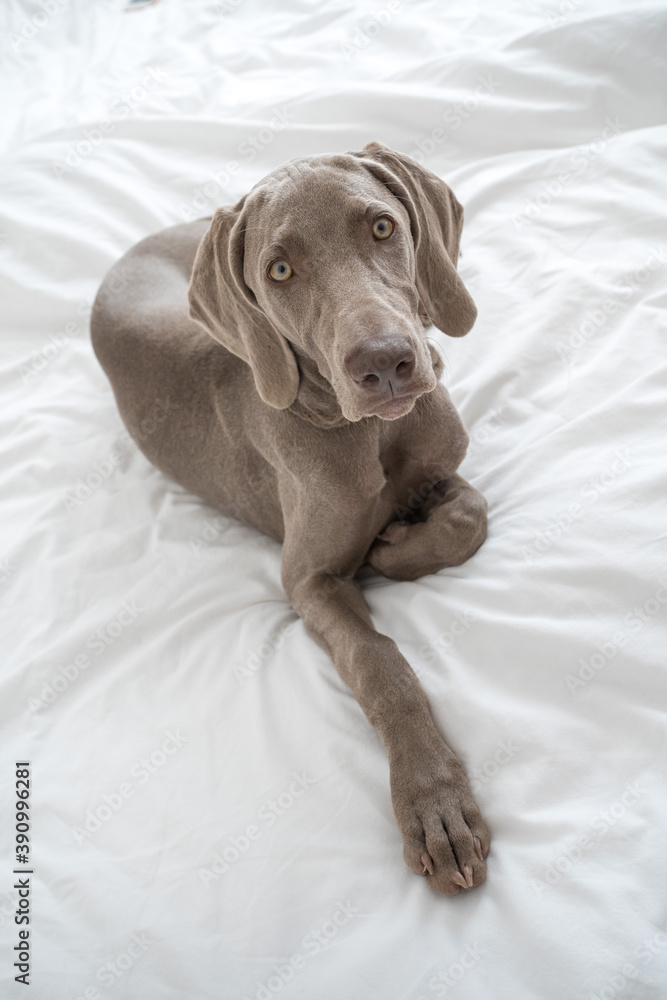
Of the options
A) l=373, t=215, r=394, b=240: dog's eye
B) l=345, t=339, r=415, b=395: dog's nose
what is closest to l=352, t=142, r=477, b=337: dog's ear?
l=373, t=215, r=394, b=240: dog's eye

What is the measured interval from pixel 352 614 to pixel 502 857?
2.42ft

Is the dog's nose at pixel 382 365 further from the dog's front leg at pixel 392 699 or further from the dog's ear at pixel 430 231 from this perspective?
the dog's front leg at pixel 392 699

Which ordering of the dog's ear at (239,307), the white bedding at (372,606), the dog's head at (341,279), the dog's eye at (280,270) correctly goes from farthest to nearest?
the dog's ear at (239,307) → the dog's eye at (280,270) → the dog's head at (341,279) → the white bedding at (372,606)

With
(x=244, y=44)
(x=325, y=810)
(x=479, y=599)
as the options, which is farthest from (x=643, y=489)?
(x=244, y=44)

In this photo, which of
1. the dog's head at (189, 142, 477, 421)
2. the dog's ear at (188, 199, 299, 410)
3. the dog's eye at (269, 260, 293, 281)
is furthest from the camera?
the dog's ear at (188, 199, 299, 410)

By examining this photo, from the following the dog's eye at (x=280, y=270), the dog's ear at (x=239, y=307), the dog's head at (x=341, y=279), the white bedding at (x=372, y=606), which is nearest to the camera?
the white bedding at (x=372, y=606)

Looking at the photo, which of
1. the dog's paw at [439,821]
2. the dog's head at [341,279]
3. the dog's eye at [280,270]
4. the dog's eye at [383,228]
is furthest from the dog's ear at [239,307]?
the dog's paw at [439,821]

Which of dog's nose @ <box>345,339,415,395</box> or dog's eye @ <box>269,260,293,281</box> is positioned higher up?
dog's eye @ <box>269,260,293,281</box>

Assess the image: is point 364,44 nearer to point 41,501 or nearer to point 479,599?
point 41,501

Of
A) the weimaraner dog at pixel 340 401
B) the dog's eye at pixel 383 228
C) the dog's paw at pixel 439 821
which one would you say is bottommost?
the dog's paw at pixel 439 821

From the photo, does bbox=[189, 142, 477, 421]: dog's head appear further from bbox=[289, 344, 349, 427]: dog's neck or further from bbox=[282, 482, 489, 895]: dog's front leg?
bbox=[282, 482, 489, 895]: dog's front leg

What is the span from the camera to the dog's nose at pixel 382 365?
1.72 m

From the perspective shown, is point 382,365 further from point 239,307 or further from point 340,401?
point 239,307

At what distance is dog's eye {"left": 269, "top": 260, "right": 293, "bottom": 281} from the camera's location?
191 centimetres
